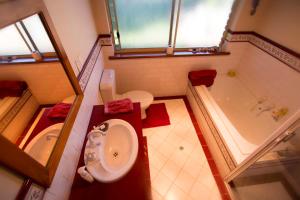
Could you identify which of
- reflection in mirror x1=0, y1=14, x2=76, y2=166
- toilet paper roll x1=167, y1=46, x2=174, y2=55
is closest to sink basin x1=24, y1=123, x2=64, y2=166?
reflection in mirror x1=0, y1=14, x2=76, y2=166

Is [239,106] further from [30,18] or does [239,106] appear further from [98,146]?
[30,18]

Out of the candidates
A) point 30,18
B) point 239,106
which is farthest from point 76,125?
point 239,106

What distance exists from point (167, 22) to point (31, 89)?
1731mm

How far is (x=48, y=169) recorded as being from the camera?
0.66 meters

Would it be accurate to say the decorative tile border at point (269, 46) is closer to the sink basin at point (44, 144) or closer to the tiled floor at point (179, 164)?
the tiled floor at point (179, 164)

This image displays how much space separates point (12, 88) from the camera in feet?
1.89

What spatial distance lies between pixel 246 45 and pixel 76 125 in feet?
8.32

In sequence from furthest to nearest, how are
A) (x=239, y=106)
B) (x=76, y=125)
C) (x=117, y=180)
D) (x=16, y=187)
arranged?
(x=239, y=106)
(x=76, y=125)
(x=117, y=180)
(x=16, y=187)

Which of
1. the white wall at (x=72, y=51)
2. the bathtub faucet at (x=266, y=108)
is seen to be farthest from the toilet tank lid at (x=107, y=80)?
the bathtub faucet at (x=266, y=108)

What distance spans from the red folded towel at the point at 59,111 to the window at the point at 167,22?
1353 millimetres

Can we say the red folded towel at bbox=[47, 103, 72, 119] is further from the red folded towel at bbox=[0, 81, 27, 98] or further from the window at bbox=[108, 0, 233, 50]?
the window at bbox=[108, 0, 233, 50]

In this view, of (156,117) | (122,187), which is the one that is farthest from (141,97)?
(122,187)

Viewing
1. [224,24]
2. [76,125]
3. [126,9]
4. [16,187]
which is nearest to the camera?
[16,187]

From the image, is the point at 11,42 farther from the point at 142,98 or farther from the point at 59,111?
the point at 142,98
